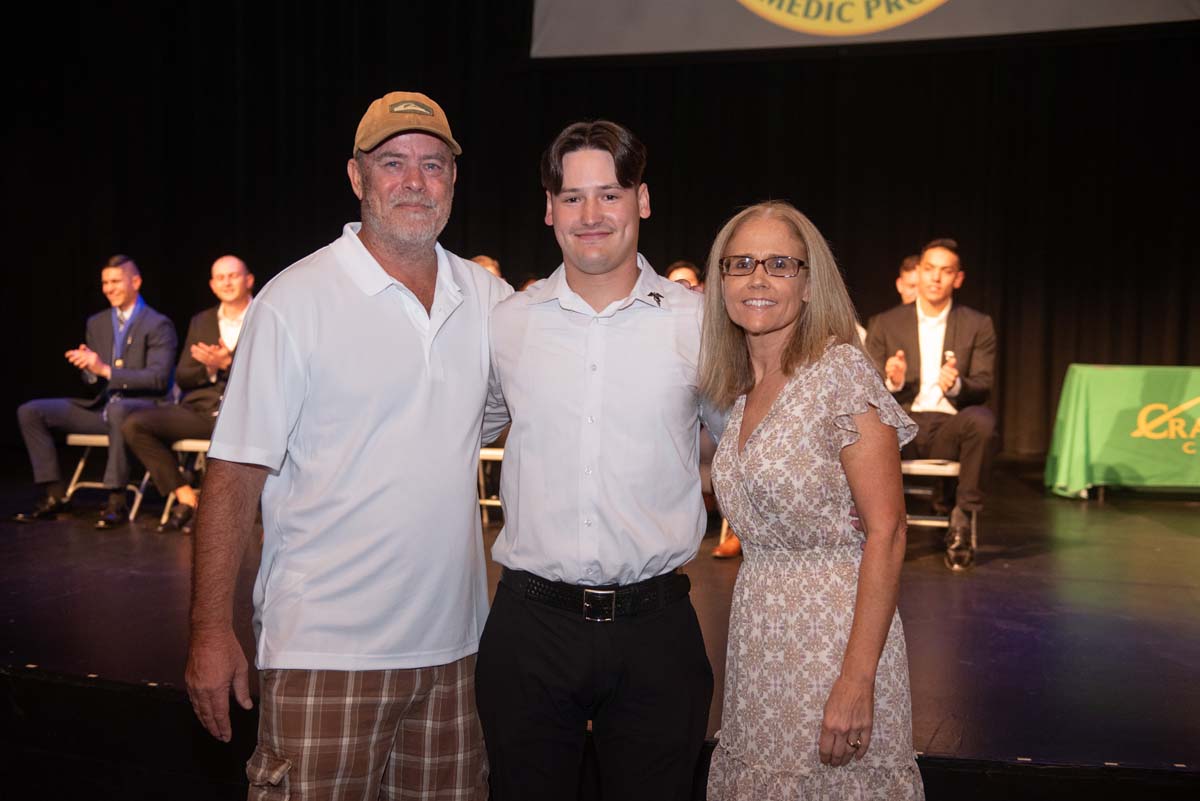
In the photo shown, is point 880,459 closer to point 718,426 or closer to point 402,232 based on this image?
point 718,426

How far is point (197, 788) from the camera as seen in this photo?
317 centimetres

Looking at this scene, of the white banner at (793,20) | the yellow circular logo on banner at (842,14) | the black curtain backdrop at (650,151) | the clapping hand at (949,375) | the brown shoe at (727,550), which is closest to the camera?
the brown shoe at (727,550)

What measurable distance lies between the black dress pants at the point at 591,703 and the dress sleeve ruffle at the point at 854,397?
50 cm

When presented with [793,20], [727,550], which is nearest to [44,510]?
[727,550]

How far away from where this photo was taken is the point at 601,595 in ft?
6.35

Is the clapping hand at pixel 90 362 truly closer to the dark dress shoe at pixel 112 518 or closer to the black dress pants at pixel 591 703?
the dark dress shoe at pixel 112 518

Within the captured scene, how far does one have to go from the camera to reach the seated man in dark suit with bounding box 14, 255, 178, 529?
6105mm

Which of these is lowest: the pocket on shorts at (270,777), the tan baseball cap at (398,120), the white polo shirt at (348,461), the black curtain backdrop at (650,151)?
the pocket on shorts at (270,777)

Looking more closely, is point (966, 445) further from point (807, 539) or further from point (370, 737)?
point (370, 737)

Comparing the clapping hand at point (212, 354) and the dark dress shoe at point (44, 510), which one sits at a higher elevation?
the clapping hand at point (212, 354)

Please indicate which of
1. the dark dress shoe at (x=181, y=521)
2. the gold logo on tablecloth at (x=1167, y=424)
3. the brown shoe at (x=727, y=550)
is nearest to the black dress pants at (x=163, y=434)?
the dark dress shoe at (x=181, y=521)

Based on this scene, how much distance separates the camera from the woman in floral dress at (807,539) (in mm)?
1844

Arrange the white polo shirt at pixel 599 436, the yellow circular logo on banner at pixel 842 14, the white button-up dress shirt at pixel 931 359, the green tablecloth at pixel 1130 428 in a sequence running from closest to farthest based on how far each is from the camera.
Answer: the white polo shirt at pixel 599 436
the white button-up dress shirt at pixel 931 359
the yellow circular logo on banner at pixel 842 14
the green tablecloth at pixel 1130 428

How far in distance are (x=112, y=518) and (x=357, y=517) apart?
15.4ft
